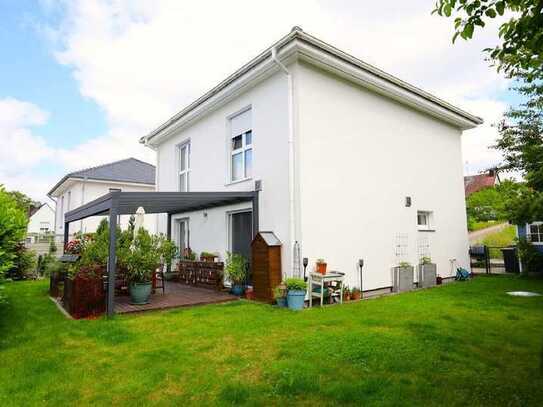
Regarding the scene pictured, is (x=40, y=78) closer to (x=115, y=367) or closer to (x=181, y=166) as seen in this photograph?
(x=181, y=166)

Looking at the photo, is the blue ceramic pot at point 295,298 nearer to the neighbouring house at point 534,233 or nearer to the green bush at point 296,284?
the green bush at point 296,284

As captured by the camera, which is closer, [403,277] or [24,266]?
[403,277]

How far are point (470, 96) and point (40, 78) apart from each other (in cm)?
1667

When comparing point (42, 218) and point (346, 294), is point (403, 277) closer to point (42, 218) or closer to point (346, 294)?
point (346, 294)

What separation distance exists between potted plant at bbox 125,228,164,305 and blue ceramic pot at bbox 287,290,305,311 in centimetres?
303

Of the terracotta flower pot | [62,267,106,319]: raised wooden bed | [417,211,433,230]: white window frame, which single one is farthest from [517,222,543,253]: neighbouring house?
[62,267,106,319]: raised wooden bed

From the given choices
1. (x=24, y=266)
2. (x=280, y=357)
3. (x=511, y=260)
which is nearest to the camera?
(x=280, y=357)

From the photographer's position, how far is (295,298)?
714cm

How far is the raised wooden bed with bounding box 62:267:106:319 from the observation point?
6727 millimetres

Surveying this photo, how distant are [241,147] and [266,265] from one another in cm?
378

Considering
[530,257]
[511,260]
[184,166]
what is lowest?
[511,260]

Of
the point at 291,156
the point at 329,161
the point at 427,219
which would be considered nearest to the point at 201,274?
the point at 291,156

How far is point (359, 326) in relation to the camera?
562 centimetres

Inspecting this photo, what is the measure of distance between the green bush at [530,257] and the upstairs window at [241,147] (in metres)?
9.98
